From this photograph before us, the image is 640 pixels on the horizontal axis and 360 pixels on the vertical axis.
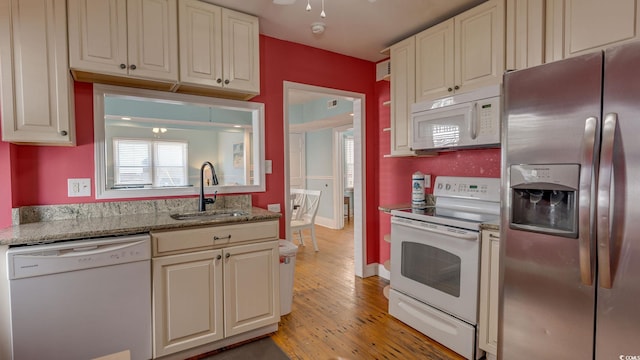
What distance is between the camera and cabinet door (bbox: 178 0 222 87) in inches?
86.3

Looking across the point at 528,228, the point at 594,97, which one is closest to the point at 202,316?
the point at 528,228

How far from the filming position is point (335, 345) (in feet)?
7.15

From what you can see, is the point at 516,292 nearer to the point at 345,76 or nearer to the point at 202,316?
the point at 202,316

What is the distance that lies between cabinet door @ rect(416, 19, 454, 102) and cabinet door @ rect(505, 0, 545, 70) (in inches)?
16.9

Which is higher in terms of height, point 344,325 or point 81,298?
point 81,298

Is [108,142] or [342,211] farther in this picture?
[342,211]

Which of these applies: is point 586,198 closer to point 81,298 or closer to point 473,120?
point 473,120

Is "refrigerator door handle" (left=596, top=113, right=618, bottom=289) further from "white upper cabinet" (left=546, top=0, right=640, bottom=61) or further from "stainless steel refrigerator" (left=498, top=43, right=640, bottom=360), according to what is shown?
"white upper cabinet" (left=546, top=0, right=640, bottom=61)

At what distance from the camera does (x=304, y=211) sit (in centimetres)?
516

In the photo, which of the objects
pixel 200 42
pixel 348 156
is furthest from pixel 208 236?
pixel 348 156

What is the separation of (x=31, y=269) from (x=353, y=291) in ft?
8.09

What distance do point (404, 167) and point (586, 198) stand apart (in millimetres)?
1908

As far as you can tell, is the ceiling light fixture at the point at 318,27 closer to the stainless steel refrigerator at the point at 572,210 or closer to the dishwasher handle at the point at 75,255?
the stainless steel refrigerator at the point at 572,210

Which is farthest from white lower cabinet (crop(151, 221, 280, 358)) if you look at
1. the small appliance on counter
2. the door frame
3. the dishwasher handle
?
the door frame
